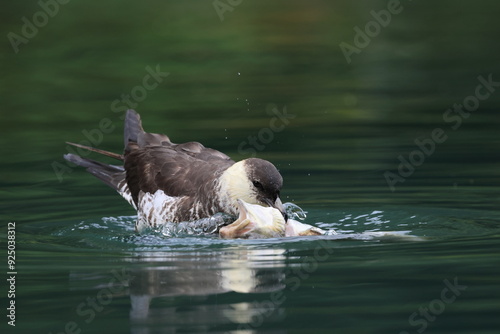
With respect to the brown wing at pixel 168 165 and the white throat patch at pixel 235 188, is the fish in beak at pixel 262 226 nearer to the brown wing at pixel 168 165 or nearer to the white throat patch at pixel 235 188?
the white throat patch at pixel 235 188

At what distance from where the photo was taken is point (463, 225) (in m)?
10.1

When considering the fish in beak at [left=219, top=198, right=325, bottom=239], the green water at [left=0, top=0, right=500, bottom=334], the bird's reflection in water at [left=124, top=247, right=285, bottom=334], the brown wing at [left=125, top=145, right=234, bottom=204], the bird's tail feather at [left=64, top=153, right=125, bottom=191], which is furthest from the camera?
the bird's tail feather at [left=64, top=153, right=125, bottom=191]

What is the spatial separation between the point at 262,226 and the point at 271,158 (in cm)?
446

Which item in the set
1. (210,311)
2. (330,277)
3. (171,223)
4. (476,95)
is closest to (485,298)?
(330,277)

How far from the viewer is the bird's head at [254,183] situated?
10047mm

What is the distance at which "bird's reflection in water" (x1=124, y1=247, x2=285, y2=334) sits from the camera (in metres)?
7.11

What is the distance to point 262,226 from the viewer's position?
9.59 meters

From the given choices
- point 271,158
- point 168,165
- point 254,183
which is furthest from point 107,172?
point 271,158

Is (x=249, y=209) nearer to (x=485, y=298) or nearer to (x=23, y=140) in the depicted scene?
(x=485, y=298)

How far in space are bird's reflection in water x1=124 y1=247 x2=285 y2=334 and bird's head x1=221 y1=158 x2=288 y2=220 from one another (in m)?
0.91

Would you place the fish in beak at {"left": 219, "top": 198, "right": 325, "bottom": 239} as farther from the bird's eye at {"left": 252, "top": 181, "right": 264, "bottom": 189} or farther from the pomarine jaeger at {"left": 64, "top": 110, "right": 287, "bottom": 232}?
the bird's eye at {"left": 252, "top": 181, "right": 264, "bottom": 189}

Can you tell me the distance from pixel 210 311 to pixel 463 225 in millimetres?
3401

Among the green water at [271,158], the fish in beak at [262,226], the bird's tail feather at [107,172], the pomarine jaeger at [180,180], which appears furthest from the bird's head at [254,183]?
the bird's tail feather at [107,172]

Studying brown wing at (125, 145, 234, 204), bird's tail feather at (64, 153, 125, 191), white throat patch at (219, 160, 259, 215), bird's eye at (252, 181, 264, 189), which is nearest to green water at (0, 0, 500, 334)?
bird's tail feather at (64, 153, 125, 191)
